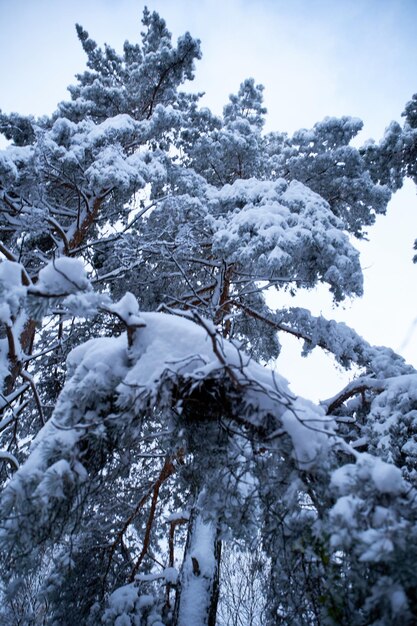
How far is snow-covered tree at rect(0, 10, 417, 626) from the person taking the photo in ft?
5.55

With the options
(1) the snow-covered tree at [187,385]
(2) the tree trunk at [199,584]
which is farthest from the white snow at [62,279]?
(2) the tree trunk at [199,584]

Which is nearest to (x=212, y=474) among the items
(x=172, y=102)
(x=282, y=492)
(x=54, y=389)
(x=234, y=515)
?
(x=234, y=515)

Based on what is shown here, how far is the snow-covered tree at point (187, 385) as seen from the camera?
1.69 meters

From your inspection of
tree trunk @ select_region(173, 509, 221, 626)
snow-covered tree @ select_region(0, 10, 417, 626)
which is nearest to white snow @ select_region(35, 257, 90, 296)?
snow-covered tree @ select_region(0, 10, 417, 626)

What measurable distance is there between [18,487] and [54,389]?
5669mm

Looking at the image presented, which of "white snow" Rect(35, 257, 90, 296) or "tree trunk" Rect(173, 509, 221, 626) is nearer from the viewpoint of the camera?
"white snow" Rect(35, 257, 90, 296)

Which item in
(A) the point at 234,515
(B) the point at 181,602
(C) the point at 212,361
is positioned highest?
(C) the point at 212,361

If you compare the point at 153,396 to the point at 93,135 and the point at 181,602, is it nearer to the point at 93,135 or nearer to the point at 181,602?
the point at 181,602

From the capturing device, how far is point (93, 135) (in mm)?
6480

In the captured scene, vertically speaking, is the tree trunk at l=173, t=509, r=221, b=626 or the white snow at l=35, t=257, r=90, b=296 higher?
the white snow at l=35, t=257, r=90, b=296

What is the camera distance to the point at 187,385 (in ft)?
6.32

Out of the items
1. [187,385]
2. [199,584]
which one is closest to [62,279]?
[187,385]

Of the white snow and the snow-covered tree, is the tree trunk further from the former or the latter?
the white snow

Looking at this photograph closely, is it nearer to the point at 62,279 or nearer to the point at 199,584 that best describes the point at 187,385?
the point at 62,279
